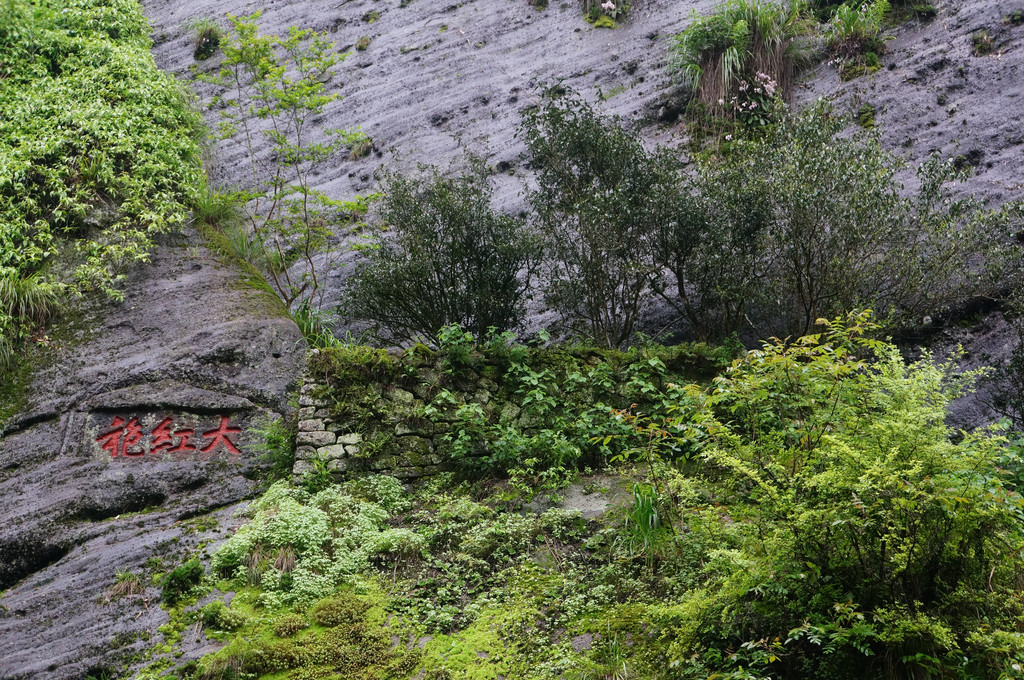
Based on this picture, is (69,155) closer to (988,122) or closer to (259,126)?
(259,126)

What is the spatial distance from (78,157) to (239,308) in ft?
11.3

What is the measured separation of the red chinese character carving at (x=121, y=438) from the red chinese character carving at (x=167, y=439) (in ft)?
0.51

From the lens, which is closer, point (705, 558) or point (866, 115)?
point (705, 558)

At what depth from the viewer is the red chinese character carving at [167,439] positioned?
7547 millimetres

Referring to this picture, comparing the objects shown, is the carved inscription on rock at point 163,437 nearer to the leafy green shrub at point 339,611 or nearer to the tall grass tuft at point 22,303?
the tall grass tuft at point 22,303

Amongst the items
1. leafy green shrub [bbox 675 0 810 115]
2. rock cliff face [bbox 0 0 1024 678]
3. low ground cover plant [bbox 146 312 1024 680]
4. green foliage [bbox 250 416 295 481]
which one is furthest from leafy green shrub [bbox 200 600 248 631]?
leafy green shrub [bbox 675 0 810 115]

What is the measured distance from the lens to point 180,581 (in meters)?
5.68

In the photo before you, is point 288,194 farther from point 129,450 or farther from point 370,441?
point 370,441

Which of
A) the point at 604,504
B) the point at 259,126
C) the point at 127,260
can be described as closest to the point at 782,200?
the point at 604,504

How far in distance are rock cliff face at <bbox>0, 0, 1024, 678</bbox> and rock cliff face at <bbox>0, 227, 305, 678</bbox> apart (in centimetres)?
2

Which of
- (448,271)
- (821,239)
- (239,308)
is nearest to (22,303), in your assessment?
(239,308)

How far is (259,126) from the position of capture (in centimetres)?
1391

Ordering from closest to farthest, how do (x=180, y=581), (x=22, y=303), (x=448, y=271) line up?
(x=180, y=581)
(x=22, y=303)
(x=448, y=271)

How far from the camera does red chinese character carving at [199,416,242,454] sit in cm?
764
